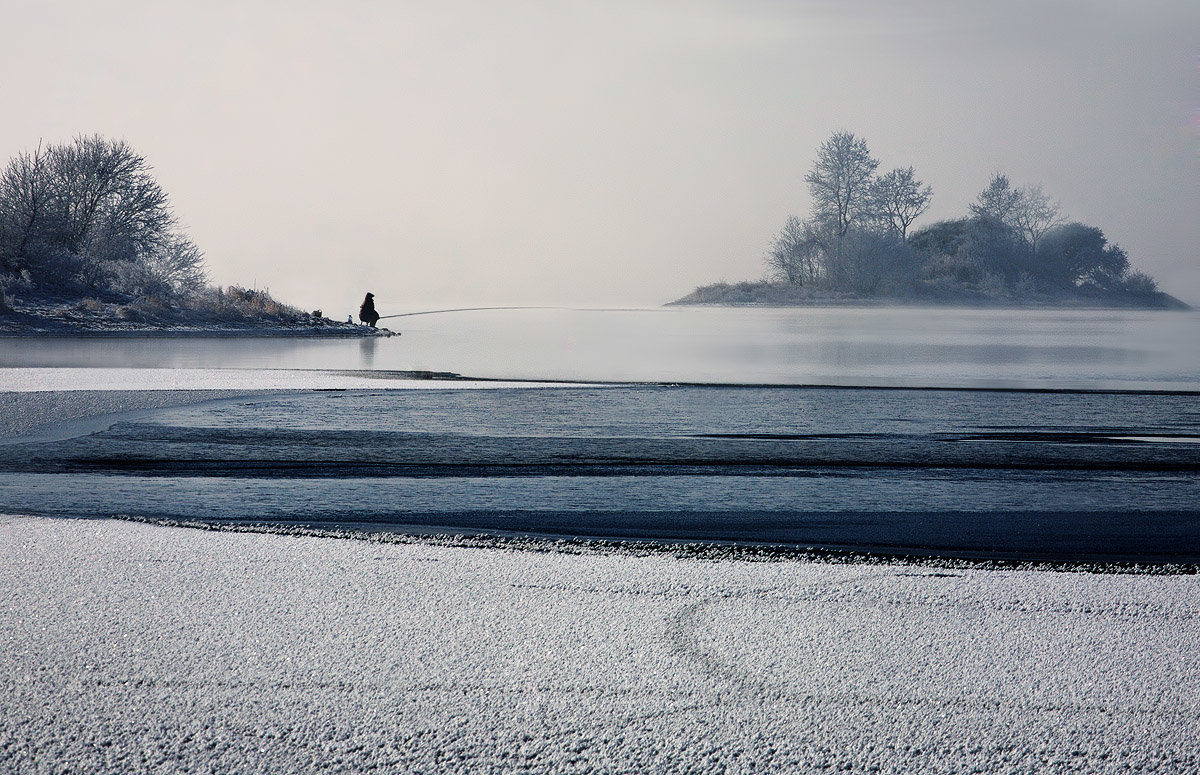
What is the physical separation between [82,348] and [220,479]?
60.6ft

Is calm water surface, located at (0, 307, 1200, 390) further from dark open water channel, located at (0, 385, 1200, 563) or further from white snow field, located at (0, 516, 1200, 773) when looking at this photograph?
white snow field, located at (0, 516, 1200, 773)

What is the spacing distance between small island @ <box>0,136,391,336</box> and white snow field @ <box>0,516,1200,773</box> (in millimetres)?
29178

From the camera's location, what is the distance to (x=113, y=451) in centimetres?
Answer: 830

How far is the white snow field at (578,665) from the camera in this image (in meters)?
2.79

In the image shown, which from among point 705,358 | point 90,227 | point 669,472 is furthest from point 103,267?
point 669,472

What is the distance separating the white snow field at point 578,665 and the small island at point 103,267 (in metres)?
29.2

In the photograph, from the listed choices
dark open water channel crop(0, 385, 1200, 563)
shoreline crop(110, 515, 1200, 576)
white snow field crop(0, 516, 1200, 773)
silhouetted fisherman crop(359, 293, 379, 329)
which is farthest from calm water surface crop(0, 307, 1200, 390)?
white snow field crop(0, 516, 1200, 773)

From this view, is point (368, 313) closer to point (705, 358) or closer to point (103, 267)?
point (103, 267)

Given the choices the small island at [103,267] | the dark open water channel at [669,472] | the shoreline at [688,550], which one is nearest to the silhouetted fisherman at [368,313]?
the small island at [103,267]

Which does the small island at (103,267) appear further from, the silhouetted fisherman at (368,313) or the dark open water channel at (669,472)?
the dark open water channel at (669,472)

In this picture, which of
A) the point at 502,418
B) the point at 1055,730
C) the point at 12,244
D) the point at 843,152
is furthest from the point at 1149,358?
the point at 843,152

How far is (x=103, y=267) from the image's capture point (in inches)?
1506

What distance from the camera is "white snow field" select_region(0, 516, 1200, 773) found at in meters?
2.79

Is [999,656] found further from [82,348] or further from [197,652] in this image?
[82,348]
